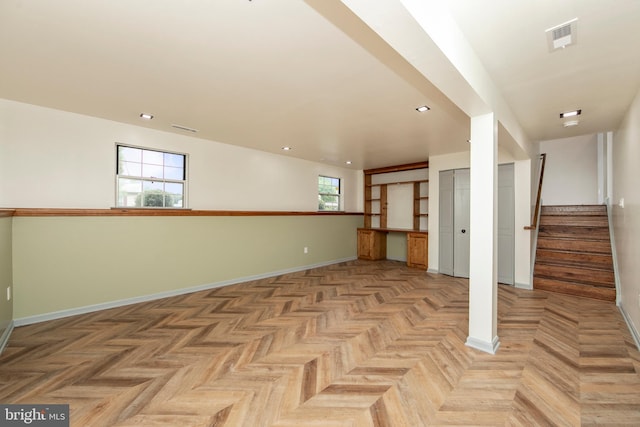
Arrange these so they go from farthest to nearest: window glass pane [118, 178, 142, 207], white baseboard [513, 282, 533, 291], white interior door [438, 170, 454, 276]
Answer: white interior door [438, 170, 454, 276], white baseboard [513, 282, 533, 291], window glass pane [118, 178, 142, 207]

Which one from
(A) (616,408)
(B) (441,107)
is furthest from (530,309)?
(B) (441,107)

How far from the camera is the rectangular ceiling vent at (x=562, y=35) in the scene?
1.73m

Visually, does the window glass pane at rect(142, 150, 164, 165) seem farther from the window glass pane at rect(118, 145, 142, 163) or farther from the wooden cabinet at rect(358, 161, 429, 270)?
the wooden cabinet at rect(358, 161, 429, 270)

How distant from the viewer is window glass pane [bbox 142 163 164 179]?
3.98 meters

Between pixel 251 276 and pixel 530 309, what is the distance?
419 centimetres

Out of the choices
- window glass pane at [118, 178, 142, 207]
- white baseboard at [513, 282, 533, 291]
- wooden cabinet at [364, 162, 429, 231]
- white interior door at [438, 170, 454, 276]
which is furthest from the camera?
wooden cabinet at [364, 162, 429, 231]

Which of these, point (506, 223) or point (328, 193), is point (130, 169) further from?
point (506, 223)

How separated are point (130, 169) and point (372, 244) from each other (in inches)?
202

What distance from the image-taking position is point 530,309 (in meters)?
3.52

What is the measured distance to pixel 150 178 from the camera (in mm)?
4031

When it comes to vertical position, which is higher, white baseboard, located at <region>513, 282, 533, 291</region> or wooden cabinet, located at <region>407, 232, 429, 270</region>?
wooden cabinet, located at <region>407, 232, 429, 270</region>

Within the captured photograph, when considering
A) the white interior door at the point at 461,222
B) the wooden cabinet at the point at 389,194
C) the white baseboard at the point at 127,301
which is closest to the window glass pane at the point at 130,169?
the white baseboard at the point at 127,301

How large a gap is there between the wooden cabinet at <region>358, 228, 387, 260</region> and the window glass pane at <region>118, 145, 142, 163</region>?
16.1 ft

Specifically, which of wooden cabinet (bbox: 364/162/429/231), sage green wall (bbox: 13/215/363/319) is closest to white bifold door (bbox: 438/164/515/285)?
wooden cabinet (bbox: 364/162/429/231)
